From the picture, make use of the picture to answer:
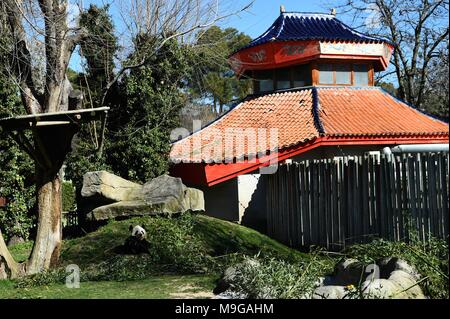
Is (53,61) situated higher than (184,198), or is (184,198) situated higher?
(53,61)

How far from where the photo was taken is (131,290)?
8.42 m

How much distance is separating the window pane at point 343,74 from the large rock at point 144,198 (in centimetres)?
786

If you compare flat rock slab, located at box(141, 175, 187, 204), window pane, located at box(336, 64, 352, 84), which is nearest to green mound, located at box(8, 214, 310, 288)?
flat rock slab, located at box(141, 175, 187, 204)

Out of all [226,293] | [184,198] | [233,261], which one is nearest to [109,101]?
[184,198]

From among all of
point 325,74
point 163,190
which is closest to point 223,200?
point 163,190

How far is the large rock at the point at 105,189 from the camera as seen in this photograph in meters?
15.3

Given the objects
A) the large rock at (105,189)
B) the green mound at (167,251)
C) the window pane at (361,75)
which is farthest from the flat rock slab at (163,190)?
the window pane at (361,75)

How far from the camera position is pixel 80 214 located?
1689cm

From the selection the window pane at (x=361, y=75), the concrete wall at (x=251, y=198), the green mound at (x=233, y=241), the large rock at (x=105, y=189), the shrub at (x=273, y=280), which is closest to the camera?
the shrub at (x=273, y=280)

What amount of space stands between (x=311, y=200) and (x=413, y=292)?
658 cm

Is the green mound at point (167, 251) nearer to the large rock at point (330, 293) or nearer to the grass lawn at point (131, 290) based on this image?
the grass lawn at point (131, 290)

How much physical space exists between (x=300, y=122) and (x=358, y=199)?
25.0 feet

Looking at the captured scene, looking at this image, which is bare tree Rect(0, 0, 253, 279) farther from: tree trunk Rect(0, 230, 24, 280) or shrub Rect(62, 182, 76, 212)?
shrub Rect(62, 182, 76, 212)

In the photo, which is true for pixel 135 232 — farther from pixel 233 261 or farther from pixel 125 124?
pixel 125 124
